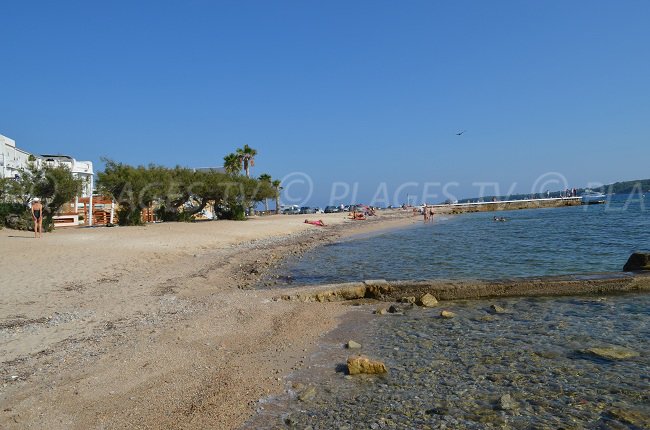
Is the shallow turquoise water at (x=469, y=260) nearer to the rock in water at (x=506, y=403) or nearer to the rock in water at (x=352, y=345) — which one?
the rock in water at (x=352, y=345)

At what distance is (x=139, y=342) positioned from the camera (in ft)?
23.5

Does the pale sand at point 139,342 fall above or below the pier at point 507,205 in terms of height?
below

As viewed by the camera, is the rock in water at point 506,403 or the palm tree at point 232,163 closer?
the rock in water at point 506,403

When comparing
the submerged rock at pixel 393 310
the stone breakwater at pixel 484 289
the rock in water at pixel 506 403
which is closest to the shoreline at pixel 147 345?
the stone breakwater at pixel 484 289

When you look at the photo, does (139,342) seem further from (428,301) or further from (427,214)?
(427,214)

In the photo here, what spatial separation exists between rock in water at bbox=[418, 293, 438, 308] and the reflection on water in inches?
43.5

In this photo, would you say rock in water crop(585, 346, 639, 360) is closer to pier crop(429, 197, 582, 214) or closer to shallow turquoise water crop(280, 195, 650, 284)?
shallow turquoise water crop(280, 195, 650, 284)

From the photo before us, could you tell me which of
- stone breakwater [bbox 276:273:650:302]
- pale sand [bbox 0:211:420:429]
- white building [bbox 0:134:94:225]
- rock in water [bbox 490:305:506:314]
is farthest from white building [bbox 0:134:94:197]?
rock in water [bbox 490:305:506:314]

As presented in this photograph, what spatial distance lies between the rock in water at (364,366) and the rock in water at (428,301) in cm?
436

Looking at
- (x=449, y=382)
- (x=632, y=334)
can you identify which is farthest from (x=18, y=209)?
(x=632, y=334)

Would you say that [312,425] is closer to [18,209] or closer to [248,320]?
[248,320]

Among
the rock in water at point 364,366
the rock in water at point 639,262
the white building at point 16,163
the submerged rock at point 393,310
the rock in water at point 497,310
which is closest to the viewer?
the rock in water at point 364,366

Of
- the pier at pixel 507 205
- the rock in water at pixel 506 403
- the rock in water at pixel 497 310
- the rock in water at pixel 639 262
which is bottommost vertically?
the rock in water at pixel 506 403

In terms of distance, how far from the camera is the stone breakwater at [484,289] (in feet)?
35.9
